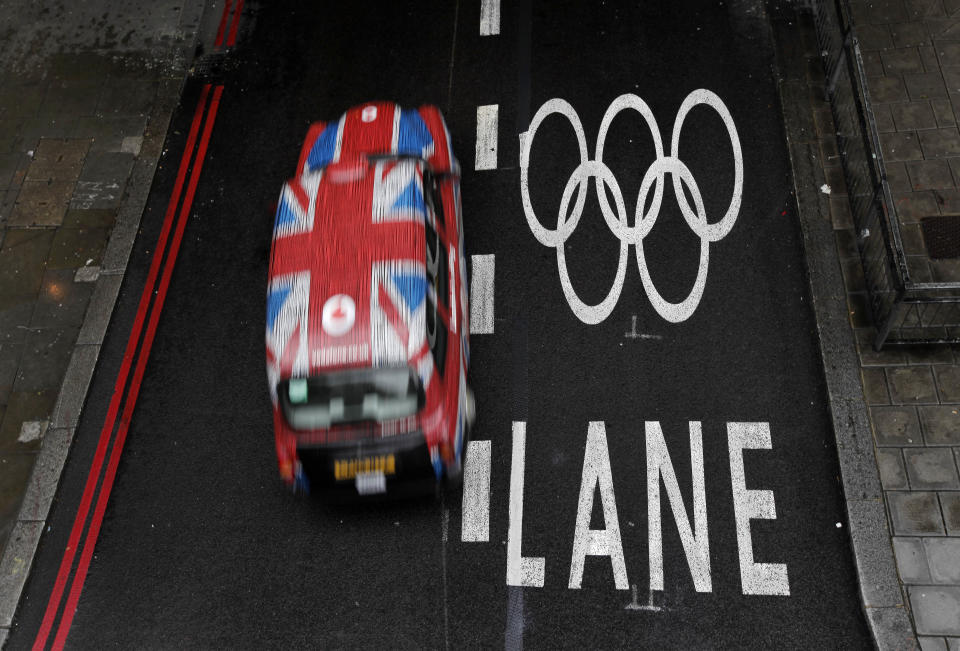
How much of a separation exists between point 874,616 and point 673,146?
6.13 meters

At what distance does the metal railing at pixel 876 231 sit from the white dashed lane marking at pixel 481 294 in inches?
174

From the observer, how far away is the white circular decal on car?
7.06 meters

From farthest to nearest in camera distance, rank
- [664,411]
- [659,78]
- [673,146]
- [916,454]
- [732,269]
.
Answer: [659,78] → [673,146] → [732,269] → [664,411] → [916,454]

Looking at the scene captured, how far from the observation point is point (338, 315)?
7.11 m

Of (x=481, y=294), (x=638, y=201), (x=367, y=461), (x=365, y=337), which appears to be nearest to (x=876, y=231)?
(x=638, y=201)

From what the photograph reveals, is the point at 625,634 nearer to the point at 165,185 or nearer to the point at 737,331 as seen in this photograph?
the point at 737,331

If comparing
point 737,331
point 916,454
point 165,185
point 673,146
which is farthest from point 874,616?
point 165,185

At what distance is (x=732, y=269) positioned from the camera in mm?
9047

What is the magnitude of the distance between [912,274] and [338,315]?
660cm

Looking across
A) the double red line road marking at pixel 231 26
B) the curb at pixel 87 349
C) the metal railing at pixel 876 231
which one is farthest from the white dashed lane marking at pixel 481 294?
the double red line road marking at pixel 231 26

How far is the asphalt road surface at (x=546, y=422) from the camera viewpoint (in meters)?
7.40

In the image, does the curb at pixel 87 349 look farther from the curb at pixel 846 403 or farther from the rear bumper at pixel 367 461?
the curb at pixel 846 403

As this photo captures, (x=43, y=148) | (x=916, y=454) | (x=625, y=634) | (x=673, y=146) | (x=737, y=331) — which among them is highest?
(x=43, y=148)

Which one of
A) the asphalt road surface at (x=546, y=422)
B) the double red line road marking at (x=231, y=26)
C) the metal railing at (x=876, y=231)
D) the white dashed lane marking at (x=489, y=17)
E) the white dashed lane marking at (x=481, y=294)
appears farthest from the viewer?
the double red line road marking at (x=231, y=26)
